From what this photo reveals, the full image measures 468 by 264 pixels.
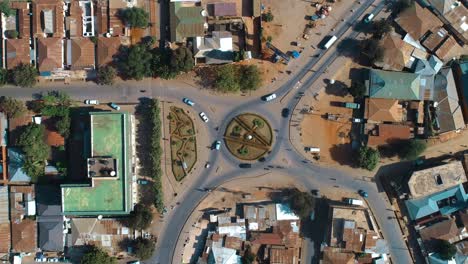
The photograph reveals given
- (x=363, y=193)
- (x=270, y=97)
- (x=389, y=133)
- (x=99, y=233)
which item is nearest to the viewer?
(x=389, y=133)

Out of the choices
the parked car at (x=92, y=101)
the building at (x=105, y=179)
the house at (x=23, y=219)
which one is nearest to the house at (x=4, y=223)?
the house at (x=23, y=219)

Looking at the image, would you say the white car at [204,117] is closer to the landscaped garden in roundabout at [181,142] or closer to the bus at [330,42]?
the landscaped garden in roundabout at [181,142]

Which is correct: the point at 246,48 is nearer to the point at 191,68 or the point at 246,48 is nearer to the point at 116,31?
the point at 191,68

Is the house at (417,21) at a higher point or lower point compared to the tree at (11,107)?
higher

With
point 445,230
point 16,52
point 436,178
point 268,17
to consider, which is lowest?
point 445,230

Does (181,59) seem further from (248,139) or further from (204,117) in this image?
(248,139)

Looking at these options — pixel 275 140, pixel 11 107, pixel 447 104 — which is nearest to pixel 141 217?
pixel 275 140

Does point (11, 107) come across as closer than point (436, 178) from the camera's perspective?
No
